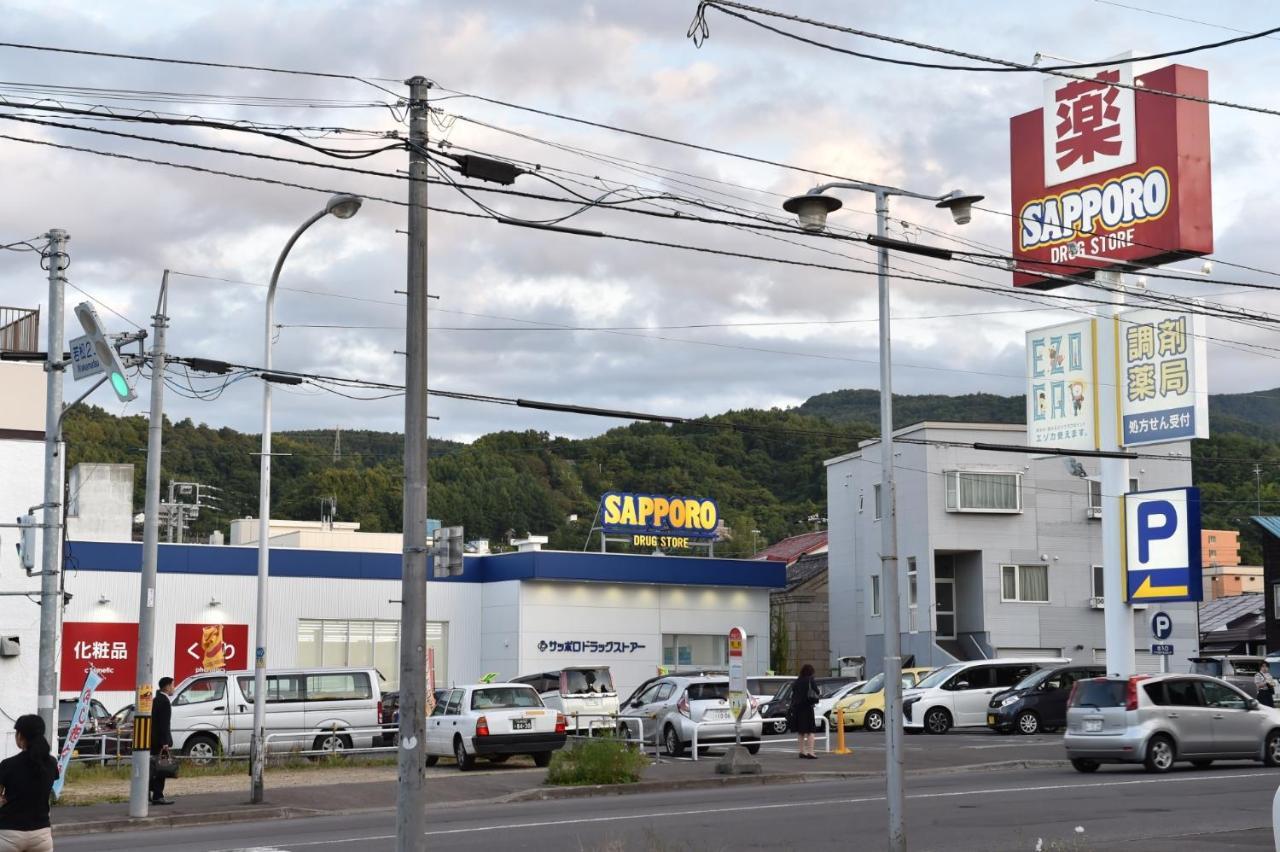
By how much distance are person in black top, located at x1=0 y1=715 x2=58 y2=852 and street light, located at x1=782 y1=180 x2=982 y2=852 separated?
24.7ft

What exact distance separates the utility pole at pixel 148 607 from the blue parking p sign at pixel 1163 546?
23.4 m

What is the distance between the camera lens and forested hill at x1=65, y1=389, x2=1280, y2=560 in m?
89.7

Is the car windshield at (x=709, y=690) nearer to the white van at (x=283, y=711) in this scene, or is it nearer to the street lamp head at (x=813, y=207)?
the white van at (x=283, y=711)

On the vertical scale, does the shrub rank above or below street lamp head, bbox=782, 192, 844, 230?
below

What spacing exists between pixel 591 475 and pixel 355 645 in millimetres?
53647

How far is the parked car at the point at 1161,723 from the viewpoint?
80.2 ft

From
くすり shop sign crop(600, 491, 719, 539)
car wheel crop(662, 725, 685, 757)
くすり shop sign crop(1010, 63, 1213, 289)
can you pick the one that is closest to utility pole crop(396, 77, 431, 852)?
car wheel crop(662, 725, 685, 757)

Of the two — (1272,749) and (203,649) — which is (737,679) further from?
(203,649)

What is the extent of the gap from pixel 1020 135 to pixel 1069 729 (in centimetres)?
1835

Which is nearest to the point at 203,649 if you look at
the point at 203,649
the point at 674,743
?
the point at 203,649

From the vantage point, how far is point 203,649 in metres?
45.3

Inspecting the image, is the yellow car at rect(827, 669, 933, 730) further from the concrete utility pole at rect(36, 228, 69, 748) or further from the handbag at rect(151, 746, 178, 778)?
the concrete utility pole at rect(36, 228, 69, 748)

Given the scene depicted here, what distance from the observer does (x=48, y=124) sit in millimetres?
14258

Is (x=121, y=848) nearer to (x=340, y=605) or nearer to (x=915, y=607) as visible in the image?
(x=340, y=605)
